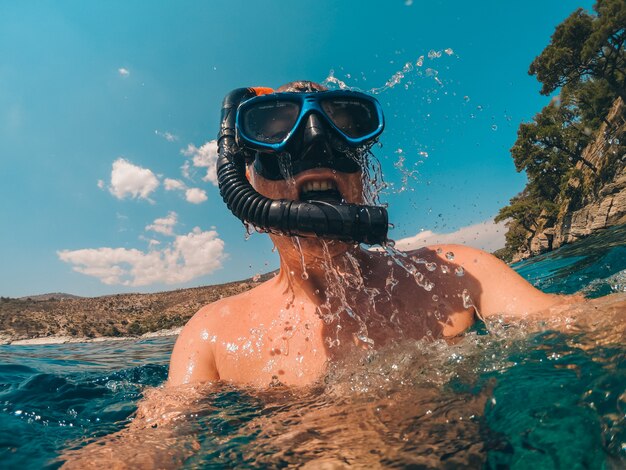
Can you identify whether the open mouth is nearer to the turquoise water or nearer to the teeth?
the teeth

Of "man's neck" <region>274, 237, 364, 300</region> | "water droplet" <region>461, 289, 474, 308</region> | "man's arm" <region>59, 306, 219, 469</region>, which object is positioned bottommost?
"man's arm" <region>59, 306, 219, 469</region>

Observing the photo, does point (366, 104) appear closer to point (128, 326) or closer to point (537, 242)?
point (128, 326)

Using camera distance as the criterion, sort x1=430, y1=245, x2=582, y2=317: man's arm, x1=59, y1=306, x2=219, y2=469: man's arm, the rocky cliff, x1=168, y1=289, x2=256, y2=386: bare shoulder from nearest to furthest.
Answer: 1. x1=59, y1=306, x2=219, y2=469: man's arm
2. x1=430, y1=245, x2=582, y2=317: man's arm
3. x1=168, y1=289, x2=256, y2=386: bare shoulder
4. the rocky cliff

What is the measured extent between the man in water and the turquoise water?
0.52 ft

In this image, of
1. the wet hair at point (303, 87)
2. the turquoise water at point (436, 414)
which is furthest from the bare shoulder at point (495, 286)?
the wet hair at point (303, 87)

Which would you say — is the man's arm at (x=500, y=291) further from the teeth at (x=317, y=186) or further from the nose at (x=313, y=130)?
the nose at (x=313, y=130)

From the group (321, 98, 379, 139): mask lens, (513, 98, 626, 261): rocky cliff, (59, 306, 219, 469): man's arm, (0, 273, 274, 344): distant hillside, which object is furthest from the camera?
(0, 273, 274, 344): distant hillside

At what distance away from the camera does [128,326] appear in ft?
67.4

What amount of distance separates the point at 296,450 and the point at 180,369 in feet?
4.59

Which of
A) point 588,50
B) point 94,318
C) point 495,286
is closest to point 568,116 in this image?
point 588,50

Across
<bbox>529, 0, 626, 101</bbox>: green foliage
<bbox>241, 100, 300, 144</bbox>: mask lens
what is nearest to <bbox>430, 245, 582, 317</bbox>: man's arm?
<bbox>241, 100, 300, 144</bbox>: mask lens

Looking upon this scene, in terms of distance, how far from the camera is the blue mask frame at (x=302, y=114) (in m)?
2.23

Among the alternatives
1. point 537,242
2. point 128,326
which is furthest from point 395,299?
point 537,242

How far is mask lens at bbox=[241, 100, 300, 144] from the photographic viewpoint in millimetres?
2270
